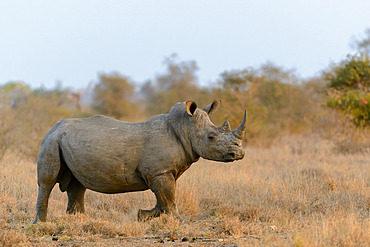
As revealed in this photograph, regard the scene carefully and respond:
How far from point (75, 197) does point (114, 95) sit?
103 ft

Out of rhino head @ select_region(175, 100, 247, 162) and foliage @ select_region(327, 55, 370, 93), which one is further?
foliage @ select_region(327, 55, 370, 93)

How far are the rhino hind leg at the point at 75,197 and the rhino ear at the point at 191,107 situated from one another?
1.96 metres

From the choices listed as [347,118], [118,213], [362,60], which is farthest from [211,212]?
[362,60]

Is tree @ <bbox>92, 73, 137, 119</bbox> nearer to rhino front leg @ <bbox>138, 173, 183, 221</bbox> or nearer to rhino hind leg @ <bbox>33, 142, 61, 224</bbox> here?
rhino hind leg @ <bbox>33, 142, 61, 224</bbox>

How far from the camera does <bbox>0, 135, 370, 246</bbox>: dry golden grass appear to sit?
5188 millimetres

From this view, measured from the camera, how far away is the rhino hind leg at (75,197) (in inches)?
261

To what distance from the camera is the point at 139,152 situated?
6.00 m

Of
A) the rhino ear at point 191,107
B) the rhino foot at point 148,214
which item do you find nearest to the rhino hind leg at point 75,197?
the rhino foot at point 148,214

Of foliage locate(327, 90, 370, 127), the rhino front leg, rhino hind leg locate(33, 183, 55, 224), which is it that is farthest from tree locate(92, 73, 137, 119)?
the rhino front leg

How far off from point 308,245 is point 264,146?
15.1 m

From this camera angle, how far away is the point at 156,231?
18.9 ft

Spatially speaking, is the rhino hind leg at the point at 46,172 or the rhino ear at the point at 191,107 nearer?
the rhino ear at the point at 191,107

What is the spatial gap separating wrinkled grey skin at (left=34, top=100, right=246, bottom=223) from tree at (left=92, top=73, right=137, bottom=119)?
28.2m

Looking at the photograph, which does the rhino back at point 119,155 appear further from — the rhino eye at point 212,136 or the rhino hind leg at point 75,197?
the rhino hind leg at point 75,197
